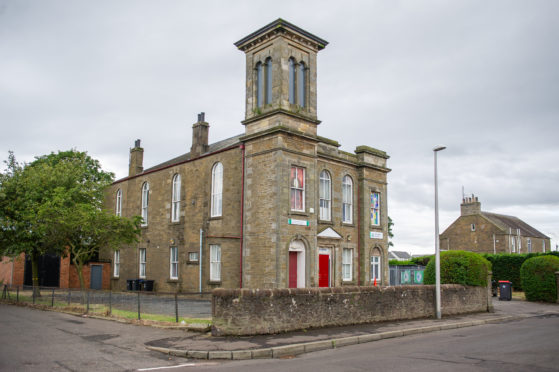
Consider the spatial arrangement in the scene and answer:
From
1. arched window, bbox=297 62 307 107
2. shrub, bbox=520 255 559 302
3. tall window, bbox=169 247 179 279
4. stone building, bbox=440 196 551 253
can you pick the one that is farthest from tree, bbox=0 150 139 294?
stone building, bbox=440 196 551 253

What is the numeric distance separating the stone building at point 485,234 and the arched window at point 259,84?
4139cm

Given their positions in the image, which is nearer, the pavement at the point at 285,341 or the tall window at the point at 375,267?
the pavement at the point at 285,341

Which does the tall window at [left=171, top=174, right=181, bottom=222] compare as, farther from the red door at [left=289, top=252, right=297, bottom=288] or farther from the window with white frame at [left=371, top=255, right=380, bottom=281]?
the window with white frame at [left=371, top=255, right=380, bottom=281]

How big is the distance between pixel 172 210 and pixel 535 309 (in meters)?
20.8

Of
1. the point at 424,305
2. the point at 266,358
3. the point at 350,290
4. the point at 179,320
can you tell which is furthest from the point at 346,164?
the point at 266,358

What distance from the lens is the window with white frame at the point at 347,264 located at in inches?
1013

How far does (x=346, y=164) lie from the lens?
2658cm

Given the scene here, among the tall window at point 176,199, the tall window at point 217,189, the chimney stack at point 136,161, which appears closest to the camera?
the tall window at point 217,189

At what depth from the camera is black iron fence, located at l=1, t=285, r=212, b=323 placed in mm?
16156

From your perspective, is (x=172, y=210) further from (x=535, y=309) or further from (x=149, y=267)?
(x=535, y=309)

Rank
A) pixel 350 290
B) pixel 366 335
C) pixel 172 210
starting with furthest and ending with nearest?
pixel 172 210
pixel 350 290
pixel 366 335

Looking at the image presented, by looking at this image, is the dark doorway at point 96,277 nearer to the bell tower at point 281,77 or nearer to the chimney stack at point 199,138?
the chimney stack at point 199,138

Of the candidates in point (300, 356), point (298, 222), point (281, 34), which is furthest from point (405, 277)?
point (300, 356)

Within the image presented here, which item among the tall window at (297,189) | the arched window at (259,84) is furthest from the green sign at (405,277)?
the arched window at (259,84)
